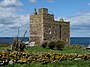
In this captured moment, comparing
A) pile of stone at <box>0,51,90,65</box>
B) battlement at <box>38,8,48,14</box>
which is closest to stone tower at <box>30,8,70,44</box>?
battlement at <box>38,8,48,14</box>

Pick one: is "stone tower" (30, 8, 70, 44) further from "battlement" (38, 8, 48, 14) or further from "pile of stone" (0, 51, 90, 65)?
"pile of stone" (0, 51, 90, 65)

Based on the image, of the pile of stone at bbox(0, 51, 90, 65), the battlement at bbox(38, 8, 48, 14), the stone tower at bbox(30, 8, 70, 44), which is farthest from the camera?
the stone tower at bbox(30, 8, 70, 44)

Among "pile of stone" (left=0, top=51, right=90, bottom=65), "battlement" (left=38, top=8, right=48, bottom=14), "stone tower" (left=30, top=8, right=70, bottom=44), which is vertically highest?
"battlement" (left=38, top=8, right=48, bottom=14)

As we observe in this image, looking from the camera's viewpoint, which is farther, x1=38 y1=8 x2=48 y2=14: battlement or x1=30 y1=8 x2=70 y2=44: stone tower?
x1=30 y1=8 x2=70 y2=44: stone tower

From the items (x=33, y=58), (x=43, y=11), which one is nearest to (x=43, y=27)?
(x=43, y=11)

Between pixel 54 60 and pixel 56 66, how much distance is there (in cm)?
219

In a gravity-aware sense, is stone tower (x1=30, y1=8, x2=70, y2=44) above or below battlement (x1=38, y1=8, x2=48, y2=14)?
below

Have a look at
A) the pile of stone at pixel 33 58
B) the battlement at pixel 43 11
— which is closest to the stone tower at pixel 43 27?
the battlement at pixel 43 11

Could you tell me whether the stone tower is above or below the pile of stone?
above

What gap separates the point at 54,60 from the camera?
16328 mm

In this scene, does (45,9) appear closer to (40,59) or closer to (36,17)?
(36,17)

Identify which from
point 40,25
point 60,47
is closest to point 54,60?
point 60,47

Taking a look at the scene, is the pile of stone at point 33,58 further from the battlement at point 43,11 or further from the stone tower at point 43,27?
the battlement at point 43,11

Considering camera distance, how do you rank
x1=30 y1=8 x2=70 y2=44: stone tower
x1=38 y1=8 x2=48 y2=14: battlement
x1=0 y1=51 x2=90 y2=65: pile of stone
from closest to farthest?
x1=0 y1=51 x2=90 y2=65: pile of stone
x1=38 y1=8 x2=48 y2=14: battlement
x1=30 y1=8 x2=70 y2=44: stone tower
